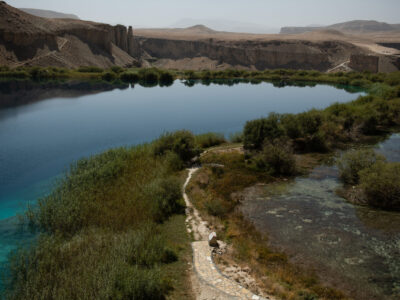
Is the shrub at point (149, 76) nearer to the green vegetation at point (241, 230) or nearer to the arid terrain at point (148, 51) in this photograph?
the arid terrain at point (148, 51)

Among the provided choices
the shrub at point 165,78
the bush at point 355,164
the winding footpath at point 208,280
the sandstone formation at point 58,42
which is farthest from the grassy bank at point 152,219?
the sandstone formation at point 58,42

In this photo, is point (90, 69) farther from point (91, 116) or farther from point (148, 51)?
point (148, 51)

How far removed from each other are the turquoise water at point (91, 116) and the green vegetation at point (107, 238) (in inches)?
72.1

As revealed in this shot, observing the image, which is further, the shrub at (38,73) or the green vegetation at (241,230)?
the shrub at (38,73)

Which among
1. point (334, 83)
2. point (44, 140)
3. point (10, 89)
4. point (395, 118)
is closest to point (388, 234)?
point (44, 140)

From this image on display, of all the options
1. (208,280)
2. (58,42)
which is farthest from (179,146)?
(58,42)

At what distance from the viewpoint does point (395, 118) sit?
37.7 metres

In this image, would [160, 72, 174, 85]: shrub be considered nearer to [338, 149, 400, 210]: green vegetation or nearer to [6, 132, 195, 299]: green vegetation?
[6, 132, 195, 299]: green vegetation

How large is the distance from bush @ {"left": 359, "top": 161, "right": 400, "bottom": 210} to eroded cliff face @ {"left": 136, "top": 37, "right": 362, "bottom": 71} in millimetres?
83313

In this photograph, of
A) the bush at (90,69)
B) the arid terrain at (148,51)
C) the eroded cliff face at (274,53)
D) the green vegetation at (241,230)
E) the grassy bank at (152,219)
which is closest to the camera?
the grassy bank at (152,219)

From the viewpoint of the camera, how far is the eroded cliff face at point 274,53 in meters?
95.8

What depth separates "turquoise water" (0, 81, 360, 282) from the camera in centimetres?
1984

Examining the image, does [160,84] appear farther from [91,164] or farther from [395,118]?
[91,164]

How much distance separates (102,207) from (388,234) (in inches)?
482
